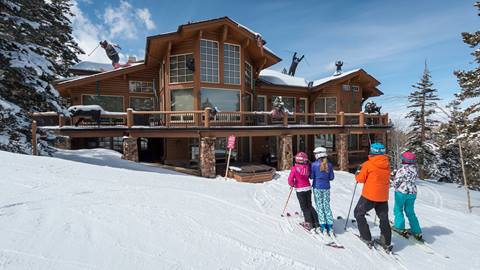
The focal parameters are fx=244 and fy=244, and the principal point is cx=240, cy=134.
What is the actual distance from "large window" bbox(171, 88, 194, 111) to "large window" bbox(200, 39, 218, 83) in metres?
1.17

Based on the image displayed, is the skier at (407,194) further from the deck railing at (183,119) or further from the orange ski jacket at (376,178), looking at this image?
the deck railing at (183,119)

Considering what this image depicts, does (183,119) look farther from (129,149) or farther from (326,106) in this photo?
(326,106)

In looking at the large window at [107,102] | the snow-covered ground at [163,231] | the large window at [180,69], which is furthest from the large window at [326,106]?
the large window at [107,102]

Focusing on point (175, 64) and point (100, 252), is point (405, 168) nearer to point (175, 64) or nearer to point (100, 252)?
point (100, 252)

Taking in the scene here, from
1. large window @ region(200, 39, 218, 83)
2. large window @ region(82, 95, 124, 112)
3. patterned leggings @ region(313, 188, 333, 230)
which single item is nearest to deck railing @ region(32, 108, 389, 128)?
large window @ region(82, 95, 124, 112)

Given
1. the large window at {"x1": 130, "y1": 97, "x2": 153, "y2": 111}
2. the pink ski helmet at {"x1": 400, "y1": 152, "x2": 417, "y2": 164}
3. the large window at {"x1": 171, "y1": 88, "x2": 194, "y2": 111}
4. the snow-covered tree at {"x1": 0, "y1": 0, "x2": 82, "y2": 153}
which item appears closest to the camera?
the pink ski helmet at {"x1": 400, "y1": 152, "x2": 417, "y2": 164}

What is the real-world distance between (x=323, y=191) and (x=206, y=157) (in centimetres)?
733

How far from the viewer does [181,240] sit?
3377mm

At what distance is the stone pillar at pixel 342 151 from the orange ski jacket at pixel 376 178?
11.0 metres

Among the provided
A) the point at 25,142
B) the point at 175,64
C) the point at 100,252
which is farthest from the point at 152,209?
the point at 175,64

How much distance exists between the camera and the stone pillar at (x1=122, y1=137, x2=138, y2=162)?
37.0ft

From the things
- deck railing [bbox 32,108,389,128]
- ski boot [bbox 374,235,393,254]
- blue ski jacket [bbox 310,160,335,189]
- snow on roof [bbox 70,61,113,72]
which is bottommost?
ski boot [bbox 374,235,393,254]

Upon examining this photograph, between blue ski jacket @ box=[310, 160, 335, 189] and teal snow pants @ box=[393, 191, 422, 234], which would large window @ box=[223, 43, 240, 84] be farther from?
teal snow pants @ box=[393, 191, 422, 234]

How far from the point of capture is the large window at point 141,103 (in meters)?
15.7
